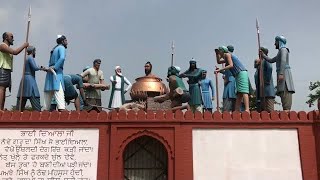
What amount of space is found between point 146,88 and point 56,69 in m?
2.80

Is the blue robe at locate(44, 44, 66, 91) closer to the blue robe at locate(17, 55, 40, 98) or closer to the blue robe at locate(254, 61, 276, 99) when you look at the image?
the blue robe at locate(17, 55, 40, 98)

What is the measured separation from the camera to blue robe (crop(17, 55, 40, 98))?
386 inches

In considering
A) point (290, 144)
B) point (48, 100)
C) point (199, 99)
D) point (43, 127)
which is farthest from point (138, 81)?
point (290, 144)

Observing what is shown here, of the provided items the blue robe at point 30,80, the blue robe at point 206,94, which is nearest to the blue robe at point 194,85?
the blue robe at point 206,94

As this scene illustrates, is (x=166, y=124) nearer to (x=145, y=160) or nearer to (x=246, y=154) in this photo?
(x=145, y=160)

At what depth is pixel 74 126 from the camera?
871 cm

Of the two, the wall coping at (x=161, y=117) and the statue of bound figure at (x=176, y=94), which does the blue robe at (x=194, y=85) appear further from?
the wall coping at (x=161, y=117)

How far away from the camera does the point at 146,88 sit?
1159 cm

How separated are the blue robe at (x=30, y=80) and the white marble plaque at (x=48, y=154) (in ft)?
4.30

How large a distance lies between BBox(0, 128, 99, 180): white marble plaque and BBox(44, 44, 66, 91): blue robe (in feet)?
4.23

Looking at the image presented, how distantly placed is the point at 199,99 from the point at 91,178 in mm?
3820

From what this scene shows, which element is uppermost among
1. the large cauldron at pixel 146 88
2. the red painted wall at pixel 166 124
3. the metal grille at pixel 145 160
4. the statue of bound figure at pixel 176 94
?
the large cauldron at pixel 146 88

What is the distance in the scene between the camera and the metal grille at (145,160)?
8891 mm

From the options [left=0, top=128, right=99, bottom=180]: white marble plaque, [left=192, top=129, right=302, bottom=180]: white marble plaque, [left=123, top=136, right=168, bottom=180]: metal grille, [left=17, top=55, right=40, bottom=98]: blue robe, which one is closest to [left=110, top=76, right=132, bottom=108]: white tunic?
[left=17, top=55, right=40, bottom=98]: blue robe
